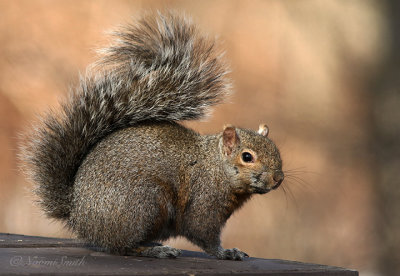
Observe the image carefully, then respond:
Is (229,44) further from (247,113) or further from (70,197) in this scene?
(70,197)

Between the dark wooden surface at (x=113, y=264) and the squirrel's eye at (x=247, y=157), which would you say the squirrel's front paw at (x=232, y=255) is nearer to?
the dark wooden surface at (x=113, y=264)

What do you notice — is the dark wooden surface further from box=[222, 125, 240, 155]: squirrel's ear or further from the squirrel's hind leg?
box=[222, 125, 240, 155]: squirrel's ear

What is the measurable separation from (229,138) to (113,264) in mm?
618

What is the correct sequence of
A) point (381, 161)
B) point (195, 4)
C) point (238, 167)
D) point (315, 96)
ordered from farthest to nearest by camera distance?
1. point (381, 161)
2. point (315, 96)
3. point (195, 4)
4. point (238, 167)

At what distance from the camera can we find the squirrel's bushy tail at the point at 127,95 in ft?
6.96

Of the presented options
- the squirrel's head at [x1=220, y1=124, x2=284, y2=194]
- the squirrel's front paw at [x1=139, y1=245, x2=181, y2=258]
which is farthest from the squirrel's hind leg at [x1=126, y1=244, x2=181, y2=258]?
the squirrel's head at [x1=220, y1=124, x2=284, y2=194]

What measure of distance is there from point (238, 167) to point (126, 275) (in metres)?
0.68

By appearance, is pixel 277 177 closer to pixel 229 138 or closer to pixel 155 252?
pixel 229 138

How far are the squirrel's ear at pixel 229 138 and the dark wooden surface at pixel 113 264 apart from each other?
0.36 m

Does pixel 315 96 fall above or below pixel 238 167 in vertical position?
above

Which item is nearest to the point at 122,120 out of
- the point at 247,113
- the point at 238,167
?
the point at 238,167

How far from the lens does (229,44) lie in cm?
404

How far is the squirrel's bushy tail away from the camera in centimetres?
212

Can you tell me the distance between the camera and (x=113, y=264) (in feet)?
5.64
